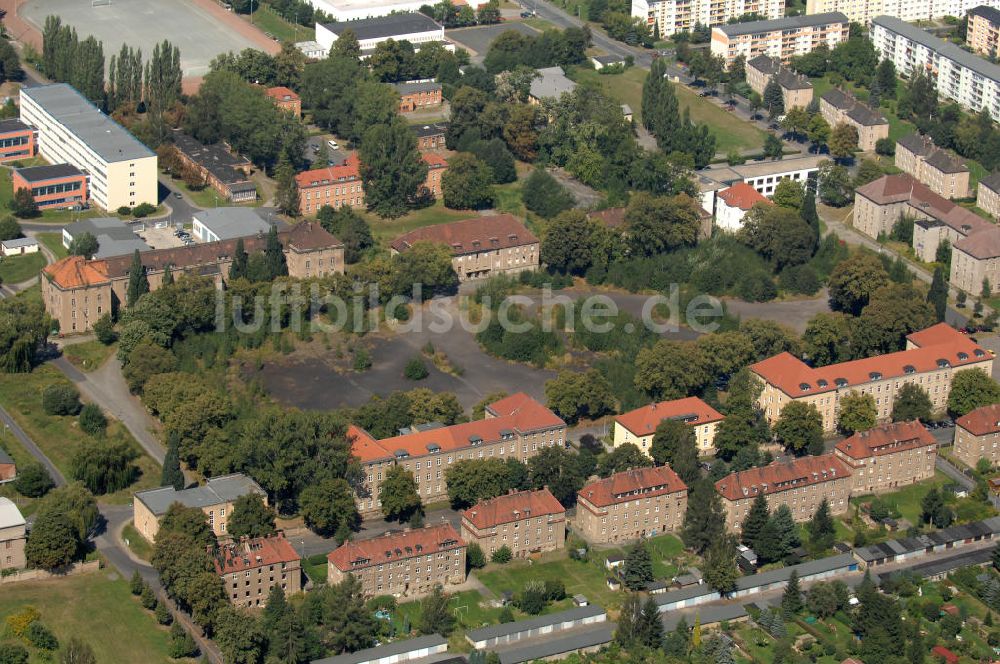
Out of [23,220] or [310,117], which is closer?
[23,220]

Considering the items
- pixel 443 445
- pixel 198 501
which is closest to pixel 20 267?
pixel 198 501

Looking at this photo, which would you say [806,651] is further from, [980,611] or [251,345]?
[251,345]

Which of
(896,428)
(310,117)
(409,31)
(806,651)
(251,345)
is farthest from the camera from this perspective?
(409,31)

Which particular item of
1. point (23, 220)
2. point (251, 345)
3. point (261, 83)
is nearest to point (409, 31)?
point (261, 83)

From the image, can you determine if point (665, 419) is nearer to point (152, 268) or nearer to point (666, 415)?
point (666, 415)

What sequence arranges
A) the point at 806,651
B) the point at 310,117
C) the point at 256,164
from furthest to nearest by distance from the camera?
the point at 310,117 < the point at 256,164 < the point at 806,651

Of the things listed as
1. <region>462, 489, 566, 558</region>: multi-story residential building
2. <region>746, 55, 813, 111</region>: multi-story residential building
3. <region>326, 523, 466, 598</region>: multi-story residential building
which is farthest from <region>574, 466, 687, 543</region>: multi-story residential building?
<region>746, 55, 813, 111</region>: multi-story residential building

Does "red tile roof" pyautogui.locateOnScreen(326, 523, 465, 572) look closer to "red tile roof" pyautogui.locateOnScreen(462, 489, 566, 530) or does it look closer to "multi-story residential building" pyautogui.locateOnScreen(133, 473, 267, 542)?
"red tile roof" pyautogui.locateOnScreen(462, 489, 566, 530)
